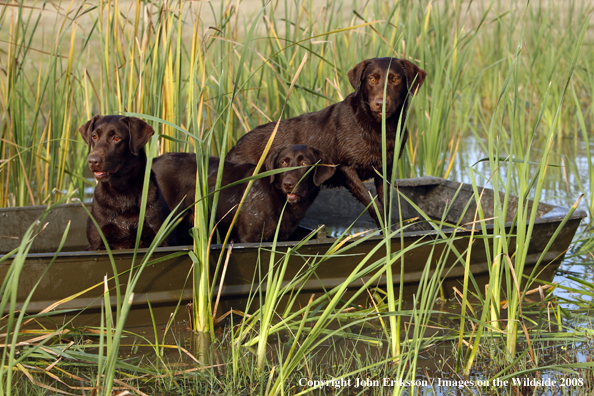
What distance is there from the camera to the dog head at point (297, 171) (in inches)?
135

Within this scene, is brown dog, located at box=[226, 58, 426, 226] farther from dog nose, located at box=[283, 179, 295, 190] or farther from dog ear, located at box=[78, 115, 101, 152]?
dog ear, located at box=[78, 115, 101, 152]

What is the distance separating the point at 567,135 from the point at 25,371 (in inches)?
296

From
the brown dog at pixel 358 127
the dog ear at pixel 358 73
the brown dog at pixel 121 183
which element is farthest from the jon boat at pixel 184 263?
the dog ear at pixel 358 73

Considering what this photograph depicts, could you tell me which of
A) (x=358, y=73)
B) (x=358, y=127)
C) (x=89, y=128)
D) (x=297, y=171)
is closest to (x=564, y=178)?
(x=358, y=127)

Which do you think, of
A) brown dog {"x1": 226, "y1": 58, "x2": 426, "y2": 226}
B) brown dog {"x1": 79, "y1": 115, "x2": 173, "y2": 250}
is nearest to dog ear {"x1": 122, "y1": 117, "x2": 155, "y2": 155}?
brown dog {"x1": 79, "y1": 115, "x2": 173, "y2": 250}

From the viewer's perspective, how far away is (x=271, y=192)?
3.60 m

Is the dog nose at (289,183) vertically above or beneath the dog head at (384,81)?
beneath

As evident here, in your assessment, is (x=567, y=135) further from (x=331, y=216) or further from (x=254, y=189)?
(x=254, y=189)

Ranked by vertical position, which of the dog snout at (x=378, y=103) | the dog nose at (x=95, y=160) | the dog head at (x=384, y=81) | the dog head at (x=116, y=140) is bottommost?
the dog nose at (x=95, y=160)

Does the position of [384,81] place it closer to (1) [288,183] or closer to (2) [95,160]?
(1) [288,183]

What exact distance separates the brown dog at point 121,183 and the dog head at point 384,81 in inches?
55.8

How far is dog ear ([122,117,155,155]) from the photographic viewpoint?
10.1 feet

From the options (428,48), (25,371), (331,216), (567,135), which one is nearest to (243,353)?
(25,371)

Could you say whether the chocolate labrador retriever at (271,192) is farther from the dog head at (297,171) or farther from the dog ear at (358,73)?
the dog ear at (358,73)
